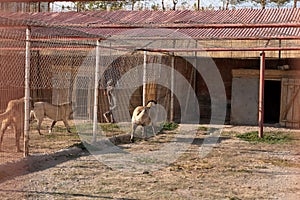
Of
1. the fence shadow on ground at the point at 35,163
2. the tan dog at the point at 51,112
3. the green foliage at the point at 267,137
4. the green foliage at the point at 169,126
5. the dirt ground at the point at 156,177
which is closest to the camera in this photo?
the dirt ground at the point at 156,177

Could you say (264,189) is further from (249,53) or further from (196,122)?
(249,53)

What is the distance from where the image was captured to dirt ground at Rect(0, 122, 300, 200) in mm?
6992

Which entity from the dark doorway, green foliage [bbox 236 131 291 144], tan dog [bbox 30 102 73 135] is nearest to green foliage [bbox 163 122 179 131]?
green foliage [bbox 236 131 291 144]

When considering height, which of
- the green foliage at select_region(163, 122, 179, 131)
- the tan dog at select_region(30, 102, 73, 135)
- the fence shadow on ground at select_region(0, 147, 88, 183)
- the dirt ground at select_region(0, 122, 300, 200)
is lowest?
the dirt ground at select_region(0, 122, 300, 200)

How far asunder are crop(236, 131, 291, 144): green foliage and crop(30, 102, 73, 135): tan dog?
521cm

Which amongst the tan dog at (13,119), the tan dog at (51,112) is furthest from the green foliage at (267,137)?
the tan dog at (13,119)

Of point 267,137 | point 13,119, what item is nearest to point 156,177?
point 13,119

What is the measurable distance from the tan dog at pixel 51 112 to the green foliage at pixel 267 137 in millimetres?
5214

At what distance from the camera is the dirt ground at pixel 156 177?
22.9ft

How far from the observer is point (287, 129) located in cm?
1692

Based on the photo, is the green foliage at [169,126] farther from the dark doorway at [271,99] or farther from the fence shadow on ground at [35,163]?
the dark doorway at [271,99]

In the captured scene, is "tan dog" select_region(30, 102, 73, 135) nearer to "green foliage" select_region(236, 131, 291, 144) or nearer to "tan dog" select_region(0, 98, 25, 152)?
"tan dog" select_region(0, 98, 25, 152)

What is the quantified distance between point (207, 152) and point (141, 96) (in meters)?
5.45

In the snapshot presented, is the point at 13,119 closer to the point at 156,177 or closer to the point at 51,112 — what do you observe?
the point at 156,177
